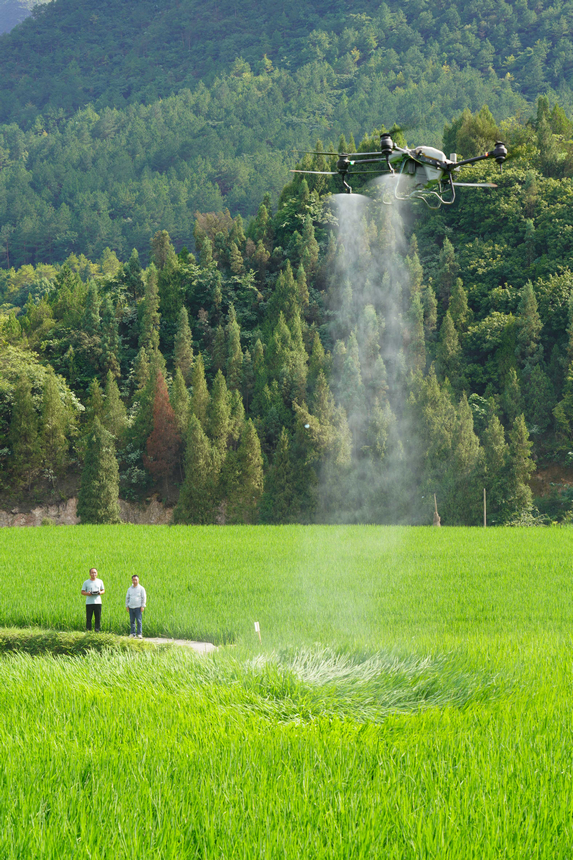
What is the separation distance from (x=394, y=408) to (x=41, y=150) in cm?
12021

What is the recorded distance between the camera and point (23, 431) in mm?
48562

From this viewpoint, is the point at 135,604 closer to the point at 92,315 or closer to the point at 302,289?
the point at 302,289

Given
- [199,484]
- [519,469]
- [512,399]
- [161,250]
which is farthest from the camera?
[161,250]

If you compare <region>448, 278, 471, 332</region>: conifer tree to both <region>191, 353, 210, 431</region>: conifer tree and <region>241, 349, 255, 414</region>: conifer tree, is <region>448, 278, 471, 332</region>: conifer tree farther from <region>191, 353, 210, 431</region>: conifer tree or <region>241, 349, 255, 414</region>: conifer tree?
<region>191, 353, 210, 431</region>: conifer tree

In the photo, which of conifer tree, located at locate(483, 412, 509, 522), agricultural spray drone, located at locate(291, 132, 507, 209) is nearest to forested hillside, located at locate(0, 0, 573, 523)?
conifer tree, located at locate(483, 412, 509, 522)

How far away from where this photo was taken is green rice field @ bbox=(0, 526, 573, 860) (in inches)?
221

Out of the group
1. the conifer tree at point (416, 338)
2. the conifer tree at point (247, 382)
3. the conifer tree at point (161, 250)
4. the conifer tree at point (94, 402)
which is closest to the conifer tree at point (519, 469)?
the conifer tree at point (416, 338)

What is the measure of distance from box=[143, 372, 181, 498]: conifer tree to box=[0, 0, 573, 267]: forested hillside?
45352mm

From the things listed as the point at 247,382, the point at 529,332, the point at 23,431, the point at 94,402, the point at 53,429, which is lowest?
the point at 23,431

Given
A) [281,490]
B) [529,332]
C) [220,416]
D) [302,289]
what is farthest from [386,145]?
[302,289]

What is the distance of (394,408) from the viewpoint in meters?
51.3

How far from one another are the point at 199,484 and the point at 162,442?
5.22 meters

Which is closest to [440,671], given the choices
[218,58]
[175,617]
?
[175,617]

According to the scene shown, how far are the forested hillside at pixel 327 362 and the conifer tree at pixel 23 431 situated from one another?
130 millimetres
